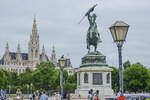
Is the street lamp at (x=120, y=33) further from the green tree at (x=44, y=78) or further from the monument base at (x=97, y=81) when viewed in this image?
the green tree at (x=44, y=78)

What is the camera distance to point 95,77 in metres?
52.0

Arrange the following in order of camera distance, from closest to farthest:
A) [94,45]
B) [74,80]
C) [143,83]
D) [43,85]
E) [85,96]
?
1. [85,96]
2. [94,45]
3. [143,83]
4. [74,80]
5. [43,85]

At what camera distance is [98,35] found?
55.5 meters

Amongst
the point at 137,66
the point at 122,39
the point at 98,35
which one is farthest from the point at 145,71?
the point at 122,39

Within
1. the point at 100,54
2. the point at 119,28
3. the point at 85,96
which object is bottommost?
the point at 85,96

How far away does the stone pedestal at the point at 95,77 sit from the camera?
51675mm

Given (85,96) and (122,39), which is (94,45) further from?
(122,39)

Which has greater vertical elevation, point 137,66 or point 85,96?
point 137,66

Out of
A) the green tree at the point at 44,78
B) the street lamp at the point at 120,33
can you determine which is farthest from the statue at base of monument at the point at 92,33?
the green tree at the point at 44,78

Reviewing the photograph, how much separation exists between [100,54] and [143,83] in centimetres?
3511

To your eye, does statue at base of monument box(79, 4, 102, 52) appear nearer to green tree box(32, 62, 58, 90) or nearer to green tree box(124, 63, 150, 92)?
green tree box(124, 63, 150, 92)

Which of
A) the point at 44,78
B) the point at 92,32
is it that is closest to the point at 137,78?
the point at 92,32

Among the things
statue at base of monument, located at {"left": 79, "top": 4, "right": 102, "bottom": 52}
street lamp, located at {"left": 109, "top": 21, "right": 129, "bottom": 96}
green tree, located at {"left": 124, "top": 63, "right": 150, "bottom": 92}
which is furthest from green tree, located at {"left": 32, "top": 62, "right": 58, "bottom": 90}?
street lamp, located at {"left": 109, "top": 21, "right": 129, "bottom": 96}

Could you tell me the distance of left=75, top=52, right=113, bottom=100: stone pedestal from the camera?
51.7m
